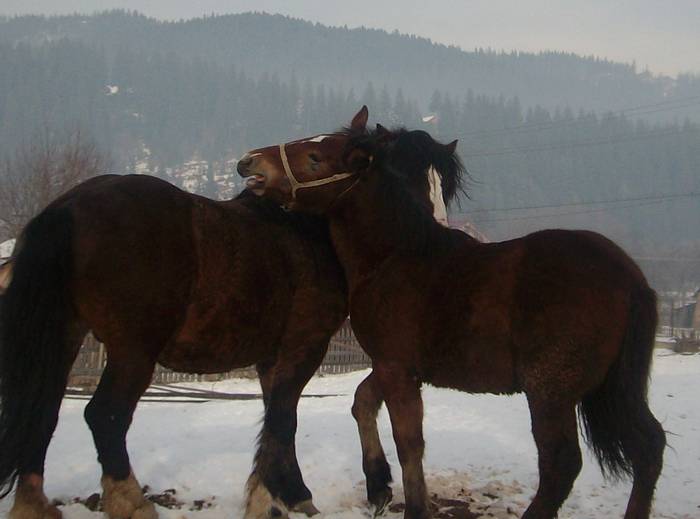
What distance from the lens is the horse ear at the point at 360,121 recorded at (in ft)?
16.7

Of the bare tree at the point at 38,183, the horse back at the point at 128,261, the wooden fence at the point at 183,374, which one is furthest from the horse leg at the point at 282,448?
the bare tree at the point at 38,183

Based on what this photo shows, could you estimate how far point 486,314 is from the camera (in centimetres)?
407

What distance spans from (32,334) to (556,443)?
308 cm

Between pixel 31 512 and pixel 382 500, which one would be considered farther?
pixel 382 500

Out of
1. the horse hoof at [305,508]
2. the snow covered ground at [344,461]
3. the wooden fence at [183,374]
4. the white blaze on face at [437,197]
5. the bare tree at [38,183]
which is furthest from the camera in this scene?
the bare tree at [38,183]

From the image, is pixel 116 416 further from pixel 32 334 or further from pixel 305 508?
pixel 305 508

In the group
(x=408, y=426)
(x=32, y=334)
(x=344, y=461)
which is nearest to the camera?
(x=32, y=334)

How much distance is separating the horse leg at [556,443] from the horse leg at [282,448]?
163cm

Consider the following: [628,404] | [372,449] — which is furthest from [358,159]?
[628,404]

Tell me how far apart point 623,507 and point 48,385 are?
13.4 ft

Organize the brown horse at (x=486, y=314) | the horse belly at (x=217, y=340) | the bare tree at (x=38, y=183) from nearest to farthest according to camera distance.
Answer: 1. the brown horse at (x=486, y=314)
2. the horse belly at (x=217, y=340)
3. the bare tree at (x=38, y=183)

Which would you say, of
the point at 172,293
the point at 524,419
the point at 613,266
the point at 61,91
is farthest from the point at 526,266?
the point at 61,91

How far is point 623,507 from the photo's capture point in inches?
203

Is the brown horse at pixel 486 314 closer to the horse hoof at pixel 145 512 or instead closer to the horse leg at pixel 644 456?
the horse leg at pixel 644 456
